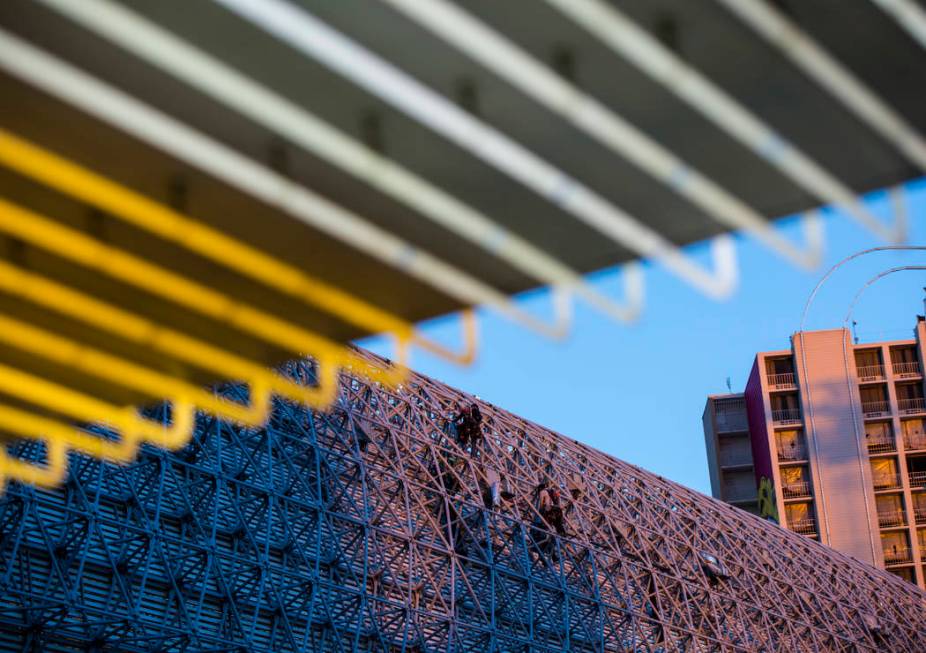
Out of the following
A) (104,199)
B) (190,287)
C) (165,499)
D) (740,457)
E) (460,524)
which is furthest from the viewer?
(740,457)

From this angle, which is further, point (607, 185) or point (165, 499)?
point (165, 499)

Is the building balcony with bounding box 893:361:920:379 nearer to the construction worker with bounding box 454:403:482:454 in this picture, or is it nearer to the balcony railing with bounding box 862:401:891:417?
the balcony railing with bounding box 862:401:891:417

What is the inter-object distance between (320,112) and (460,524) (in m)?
24.9

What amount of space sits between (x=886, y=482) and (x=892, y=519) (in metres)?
2.05

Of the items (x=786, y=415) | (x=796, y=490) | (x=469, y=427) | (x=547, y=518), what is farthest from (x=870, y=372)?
(x=469, y=427)

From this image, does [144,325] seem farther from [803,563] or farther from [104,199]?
[803,563]

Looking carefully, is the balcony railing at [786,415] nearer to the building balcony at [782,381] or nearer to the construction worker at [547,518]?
the building balcony at [782,381]

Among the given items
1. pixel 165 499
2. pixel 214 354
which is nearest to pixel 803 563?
pixel 165 499

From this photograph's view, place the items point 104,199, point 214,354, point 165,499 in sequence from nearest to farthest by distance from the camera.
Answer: point 104,199
point 214,354
point 165,499

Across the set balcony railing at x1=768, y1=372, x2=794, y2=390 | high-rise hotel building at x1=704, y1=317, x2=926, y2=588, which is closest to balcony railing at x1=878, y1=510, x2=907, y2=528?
high-rise hotel building at x1=704, y1=317, x2=926, y2=588

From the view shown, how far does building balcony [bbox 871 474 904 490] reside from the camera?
6769 cm

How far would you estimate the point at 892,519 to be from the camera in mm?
67250

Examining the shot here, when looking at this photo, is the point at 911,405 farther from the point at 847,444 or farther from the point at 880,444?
the point at 847,444

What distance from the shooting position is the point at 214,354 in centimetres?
664
